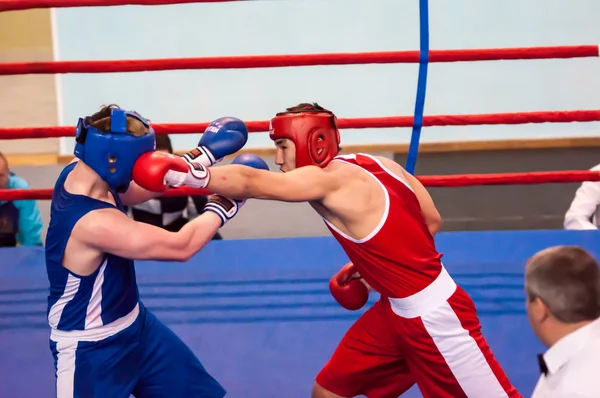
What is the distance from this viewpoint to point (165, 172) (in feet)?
5.79

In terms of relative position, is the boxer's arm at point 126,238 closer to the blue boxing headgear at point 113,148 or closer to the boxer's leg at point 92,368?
the blue boxing headgear at point 113,148

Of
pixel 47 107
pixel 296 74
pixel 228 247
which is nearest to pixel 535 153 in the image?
pixel 296 74

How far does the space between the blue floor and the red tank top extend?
612 millimetres

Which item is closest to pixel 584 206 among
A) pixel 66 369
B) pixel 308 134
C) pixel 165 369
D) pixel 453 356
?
pixel 453 356

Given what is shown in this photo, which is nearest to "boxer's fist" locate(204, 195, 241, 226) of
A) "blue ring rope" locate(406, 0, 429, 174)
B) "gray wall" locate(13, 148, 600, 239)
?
"blue ring rope" locate(406, 0, 429, 174)

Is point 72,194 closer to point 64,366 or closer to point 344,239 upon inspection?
point 64,366

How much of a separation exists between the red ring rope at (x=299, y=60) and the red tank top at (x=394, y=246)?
112 centimetres

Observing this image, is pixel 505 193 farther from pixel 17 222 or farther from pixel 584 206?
pixel 17 222

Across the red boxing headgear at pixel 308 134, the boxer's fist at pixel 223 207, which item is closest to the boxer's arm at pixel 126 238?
the boxer's fist at pixel 223 207

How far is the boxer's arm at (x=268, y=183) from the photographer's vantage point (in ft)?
6.08

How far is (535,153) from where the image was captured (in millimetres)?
5254

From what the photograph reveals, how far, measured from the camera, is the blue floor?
254cm

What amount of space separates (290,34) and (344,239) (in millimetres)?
3444

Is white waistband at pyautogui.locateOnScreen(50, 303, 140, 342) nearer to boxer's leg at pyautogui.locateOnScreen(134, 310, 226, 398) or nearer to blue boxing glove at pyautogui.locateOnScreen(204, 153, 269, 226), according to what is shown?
boxer's leg at pyautogui.locateOnScreen(134, 310, 226, 398)
